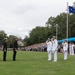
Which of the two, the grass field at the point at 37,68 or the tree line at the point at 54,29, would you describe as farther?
the tree line at the point at 54,29

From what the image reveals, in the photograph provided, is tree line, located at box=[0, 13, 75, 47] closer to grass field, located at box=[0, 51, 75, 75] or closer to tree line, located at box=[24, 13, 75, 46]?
tree line, located at box=[24, 13, 75, 46]

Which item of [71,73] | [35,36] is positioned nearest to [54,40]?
[71,73]

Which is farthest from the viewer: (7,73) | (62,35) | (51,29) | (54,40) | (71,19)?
(51,29)

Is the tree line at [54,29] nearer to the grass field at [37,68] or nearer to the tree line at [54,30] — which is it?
the tree line at [54,30]

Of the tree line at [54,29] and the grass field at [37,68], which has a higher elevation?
the tree line at [54,29]

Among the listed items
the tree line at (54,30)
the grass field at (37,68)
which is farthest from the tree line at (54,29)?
the grass field at (37,68)

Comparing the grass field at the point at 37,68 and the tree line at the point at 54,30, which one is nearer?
the grass field at the point at 37,68

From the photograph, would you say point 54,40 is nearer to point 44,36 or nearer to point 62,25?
point 62,25

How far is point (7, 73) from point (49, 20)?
423 feet

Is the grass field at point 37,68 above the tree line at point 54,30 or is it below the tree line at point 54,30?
below

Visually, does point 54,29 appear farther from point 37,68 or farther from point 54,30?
point 37,68

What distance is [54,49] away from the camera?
2836 cm

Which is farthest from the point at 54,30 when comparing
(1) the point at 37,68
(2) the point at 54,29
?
(1) the point at 37,68

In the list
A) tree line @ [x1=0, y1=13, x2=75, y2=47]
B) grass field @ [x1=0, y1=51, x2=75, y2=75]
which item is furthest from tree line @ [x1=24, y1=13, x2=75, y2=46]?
grass field @ [x1=0, y1=51, x2=75, y2=75]
